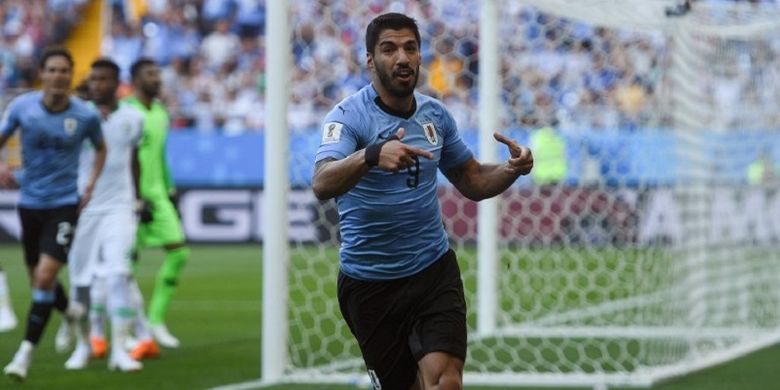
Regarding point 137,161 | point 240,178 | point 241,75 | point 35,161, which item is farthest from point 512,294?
point 241,75

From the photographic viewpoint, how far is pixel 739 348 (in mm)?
10906

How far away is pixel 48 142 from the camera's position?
9539 millimetres

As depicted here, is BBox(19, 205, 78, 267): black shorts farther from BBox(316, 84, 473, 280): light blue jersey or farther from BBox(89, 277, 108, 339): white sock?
BBox(316, 84, 473, 280): light blue jersey

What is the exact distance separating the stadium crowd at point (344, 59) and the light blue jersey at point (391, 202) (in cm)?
413

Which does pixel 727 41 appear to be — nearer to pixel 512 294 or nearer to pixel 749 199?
pixel 749 199

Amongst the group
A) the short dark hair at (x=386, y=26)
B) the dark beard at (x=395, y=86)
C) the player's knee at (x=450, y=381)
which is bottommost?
the player's knee at (x=450, y=381)

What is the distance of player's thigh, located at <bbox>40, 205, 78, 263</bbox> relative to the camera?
941 centimetres

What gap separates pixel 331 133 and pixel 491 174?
2.51 feet

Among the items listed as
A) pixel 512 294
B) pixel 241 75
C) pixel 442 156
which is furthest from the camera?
pixel 241 75

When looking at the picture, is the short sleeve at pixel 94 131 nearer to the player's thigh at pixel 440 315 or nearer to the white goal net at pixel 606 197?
the white goal net at pixel 606 197

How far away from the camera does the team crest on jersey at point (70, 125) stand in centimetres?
955

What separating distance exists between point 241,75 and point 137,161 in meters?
15.9

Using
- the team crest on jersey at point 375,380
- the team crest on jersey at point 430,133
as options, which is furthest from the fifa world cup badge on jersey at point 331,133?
the team crest on jersey at point 375,380

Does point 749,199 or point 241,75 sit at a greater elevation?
point 241,75
